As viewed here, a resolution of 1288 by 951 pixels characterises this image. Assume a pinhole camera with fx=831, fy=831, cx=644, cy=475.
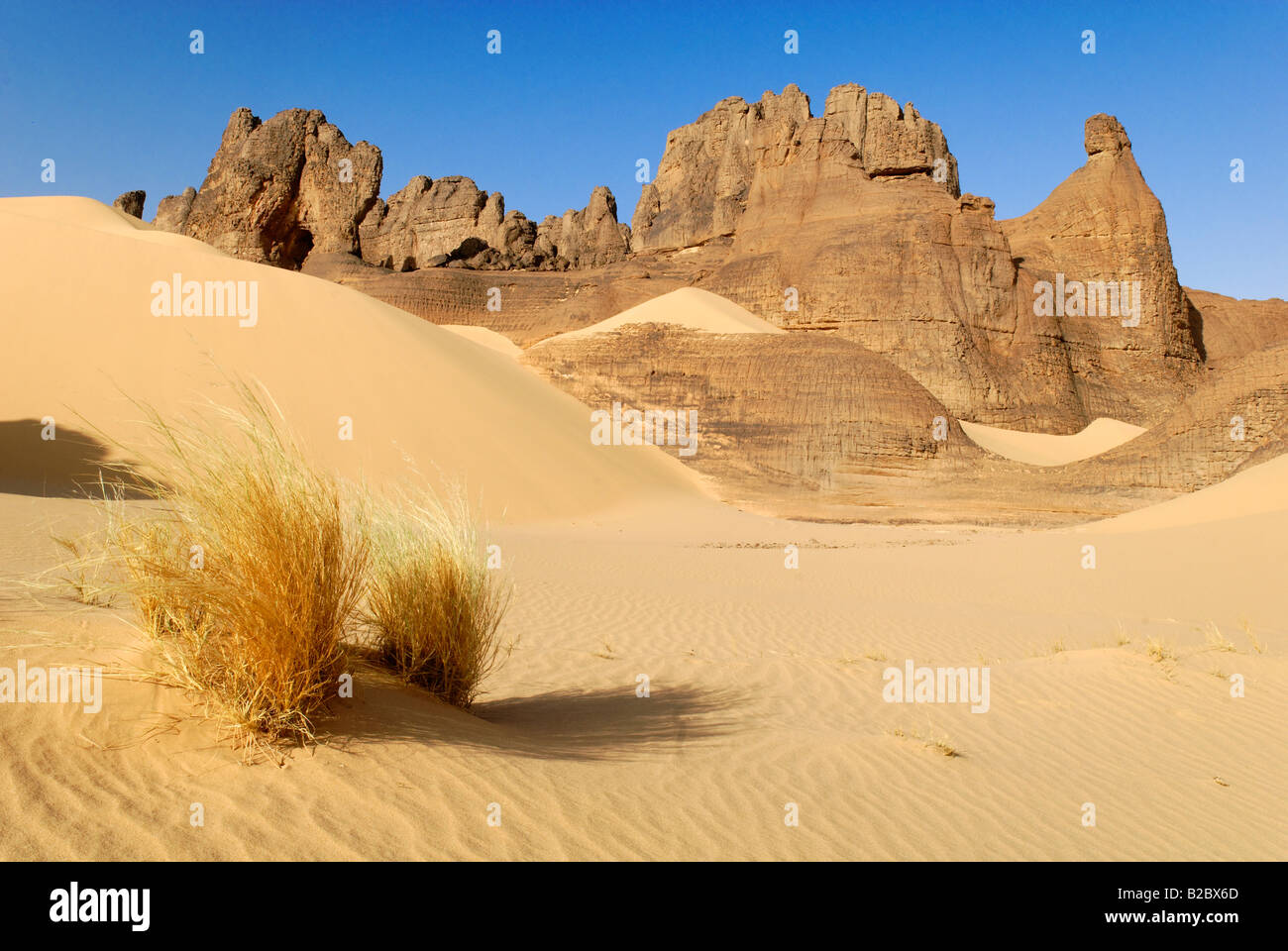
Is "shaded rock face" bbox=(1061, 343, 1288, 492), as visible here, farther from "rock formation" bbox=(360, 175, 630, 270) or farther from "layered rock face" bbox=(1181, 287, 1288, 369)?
"rock formation" bbox=(360, 175, 630, 270)

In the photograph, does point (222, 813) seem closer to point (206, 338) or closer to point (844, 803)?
point (844, 803)

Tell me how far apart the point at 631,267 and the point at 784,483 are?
18623 millimetres

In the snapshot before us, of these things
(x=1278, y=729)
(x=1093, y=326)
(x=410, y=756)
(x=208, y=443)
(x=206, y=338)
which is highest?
(x=1093, y=326)

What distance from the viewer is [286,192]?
45.0m

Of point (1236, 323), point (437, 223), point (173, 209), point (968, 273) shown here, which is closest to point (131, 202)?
point (173, 209)

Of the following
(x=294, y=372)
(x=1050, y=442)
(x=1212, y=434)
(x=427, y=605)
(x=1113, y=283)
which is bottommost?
(x=427, y=605)

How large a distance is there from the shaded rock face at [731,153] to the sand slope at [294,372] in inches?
1003

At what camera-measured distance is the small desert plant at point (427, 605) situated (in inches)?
160

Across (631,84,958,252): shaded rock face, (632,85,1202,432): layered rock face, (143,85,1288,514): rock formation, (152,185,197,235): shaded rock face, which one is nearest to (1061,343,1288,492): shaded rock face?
(143,85,1288,514): rock formation

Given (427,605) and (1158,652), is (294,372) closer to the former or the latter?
(427,605)

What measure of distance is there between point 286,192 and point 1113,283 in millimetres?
41950

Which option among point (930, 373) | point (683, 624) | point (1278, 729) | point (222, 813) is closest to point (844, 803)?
point (222, 813)

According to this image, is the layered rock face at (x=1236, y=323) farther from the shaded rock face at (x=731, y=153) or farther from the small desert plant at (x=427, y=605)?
the small desert plant at (x=427, y=605)

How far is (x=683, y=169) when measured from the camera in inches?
2501
